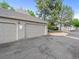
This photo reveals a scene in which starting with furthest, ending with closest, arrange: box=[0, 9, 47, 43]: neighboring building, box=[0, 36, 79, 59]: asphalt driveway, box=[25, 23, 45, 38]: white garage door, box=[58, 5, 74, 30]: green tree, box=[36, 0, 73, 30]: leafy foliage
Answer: box=[58, 5, 74, 30]: green tree
box=[36, 0, 73, 30]: leafy foliage
box=[25, 23, 45, 38]: white garage door
box=[0, 9, 47, 43]: neighboring building
box=[0, 36, 79, 59]: asphalt driveway

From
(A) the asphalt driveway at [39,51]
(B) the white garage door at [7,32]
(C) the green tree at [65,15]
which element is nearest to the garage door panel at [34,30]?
(B) the white garage door at [7,32]

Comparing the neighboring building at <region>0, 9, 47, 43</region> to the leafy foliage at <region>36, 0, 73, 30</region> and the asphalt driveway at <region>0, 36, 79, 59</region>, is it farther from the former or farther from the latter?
the leafy foliage at <region>36, 0, 73, 30</region>

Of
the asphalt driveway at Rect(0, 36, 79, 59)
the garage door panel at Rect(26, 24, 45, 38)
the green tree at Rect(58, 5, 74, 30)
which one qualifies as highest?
the green tree at Rect(58, 5, 74, 30)

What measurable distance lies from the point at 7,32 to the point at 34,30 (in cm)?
685

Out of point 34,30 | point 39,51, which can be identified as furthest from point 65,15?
point 39,51

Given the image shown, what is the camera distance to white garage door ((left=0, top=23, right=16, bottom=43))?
563 inches

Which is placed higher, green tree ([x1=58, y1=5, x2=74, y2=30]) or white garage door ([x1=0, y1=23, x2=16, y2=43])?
green tree ([x1=58, y1=5, x2=74, y2=30])

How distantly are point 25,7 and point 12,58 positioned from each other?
47550 mm

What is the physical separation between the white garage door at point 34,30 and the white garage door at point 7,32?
3285mm

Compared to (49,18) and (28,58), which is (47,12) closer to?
(49,18)

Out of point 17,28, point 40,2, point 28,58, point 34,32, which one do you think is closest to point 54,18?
point 40,2

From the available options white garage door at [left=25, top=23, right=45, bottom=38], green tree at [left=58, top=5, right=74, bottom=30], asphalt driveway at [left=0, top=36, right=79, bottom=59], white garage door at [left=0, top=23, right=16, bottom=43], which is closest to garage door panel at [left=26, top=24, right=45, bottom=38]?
white garage door at [left=25, top=23, right=45, bottom=38]

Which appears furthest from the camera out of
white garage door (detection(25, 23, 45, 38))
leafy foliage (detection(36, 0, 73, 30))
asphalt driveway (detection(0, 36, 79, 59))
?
leafy foliage (detection(36, 0, 73, 30))

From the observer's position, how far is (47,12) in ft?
125
